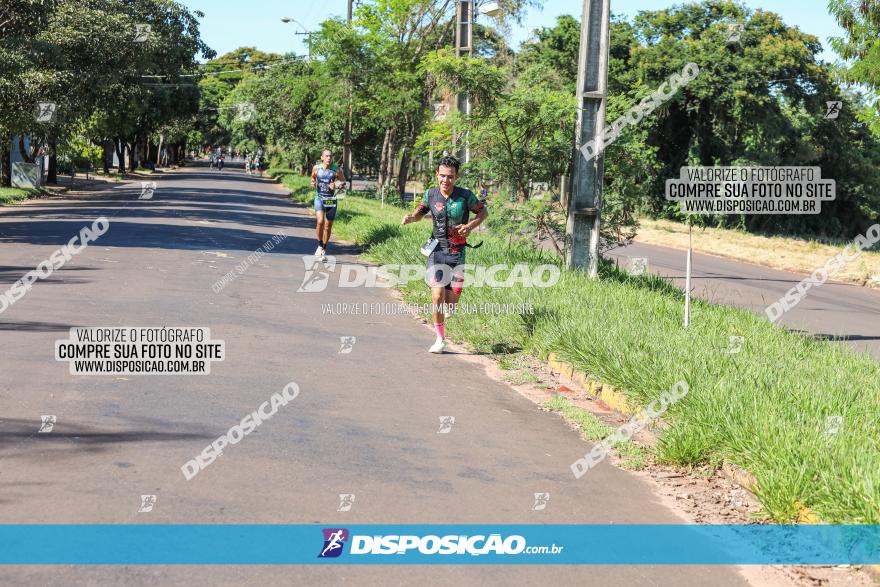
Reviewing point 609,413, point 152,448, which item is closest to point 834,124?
point 609,413

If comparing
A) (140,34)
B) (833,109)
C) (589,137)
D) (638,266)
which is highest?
(140,34)

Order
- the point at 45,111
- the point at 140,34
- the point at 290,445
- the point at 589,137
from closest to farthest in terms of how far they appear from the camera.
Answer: the point at 290,445, the point at 589,137, the point at 45,111, the point at 140,34

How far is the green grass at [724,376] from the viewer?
221 inches

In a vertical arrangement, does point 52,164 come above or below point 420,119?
below

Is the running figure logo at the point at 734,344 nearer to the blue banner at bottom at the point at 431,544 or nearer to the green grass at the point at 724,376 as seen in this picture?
the green grass at the point at 724,376

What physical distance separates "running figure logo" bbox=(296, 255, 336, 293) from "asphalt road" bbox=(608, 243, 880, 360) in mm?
5870

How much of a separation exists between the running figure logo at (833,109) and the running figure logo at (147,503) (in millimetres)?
40702

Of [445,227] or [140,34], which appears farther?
[140,34]

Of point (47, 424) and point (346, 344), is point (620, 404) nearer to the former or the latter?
point (346, 344)

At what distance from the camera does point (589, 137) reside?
14.4 m

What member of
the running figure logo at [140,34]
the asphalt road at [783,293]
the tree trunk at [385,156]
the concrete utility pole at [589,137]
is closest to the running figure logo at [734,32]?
the asphalt road at [783,293]

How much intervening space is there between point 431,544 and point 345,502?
66cm

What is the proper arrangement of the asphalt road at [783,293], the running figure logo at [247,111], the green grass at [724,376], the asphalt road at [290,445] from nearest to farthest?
the asphalt road at [290,445]
the green grass at [724,376]
the asphalt road at [783,293]
the running figure logo at [247,111]

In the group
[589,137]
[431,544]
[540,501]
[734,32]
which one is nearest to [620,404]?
[540,501]
